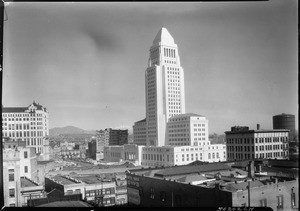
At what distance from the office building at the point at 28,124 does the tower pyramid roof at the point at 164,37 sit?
2844 mm

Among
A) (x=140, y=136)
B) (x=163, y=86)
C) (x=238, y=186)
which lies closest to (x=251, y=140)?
(x=163, y=86)

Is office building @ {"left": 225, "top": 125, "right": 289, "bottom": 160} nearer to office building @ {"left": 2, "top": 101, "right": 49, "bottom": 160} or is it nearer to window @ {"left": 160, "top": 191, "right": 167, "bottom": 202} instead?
window @ {"left": 160, "top": 191, "right": 167, "bottom": 202}

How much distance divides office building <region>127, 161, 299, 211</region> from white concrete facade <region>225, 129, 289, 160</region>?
84.8 inches

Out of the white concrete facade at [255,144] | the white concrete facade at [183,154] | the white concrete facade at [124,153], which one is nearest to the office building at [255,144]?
the white concrete facade at [255,144]

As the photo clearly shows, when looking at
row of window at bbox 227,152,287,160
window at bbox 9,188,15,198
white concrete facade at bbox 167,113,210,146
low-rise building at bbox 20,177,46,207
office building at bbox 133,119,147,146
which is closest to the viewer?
window at bbox 9,188,15,198

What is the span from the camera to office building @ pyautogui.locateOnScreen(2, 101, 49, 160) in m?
6.27

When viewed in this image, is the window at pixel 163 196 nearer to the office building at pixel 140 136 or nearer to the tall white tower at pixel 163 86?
the tall white tower at pixel 163 86

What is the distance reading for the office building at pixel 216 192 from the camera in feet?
17.1

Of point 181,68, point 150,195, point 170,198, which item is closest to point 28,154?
point 150,195

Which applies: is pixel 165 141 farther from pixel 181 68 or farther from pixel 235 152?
Result: pixel 181 68

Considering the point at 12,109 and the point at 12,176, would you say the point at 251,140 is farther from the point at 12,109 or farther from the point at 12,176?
the point at 12,109

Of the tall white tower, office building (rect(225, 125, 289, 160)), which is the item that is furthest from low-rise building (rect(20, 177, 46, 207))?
office building (rect(225, 125, 289, 160))

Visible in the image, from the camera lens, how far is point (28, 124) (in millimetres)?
7219

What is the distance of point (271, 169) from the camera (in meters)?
7.52
